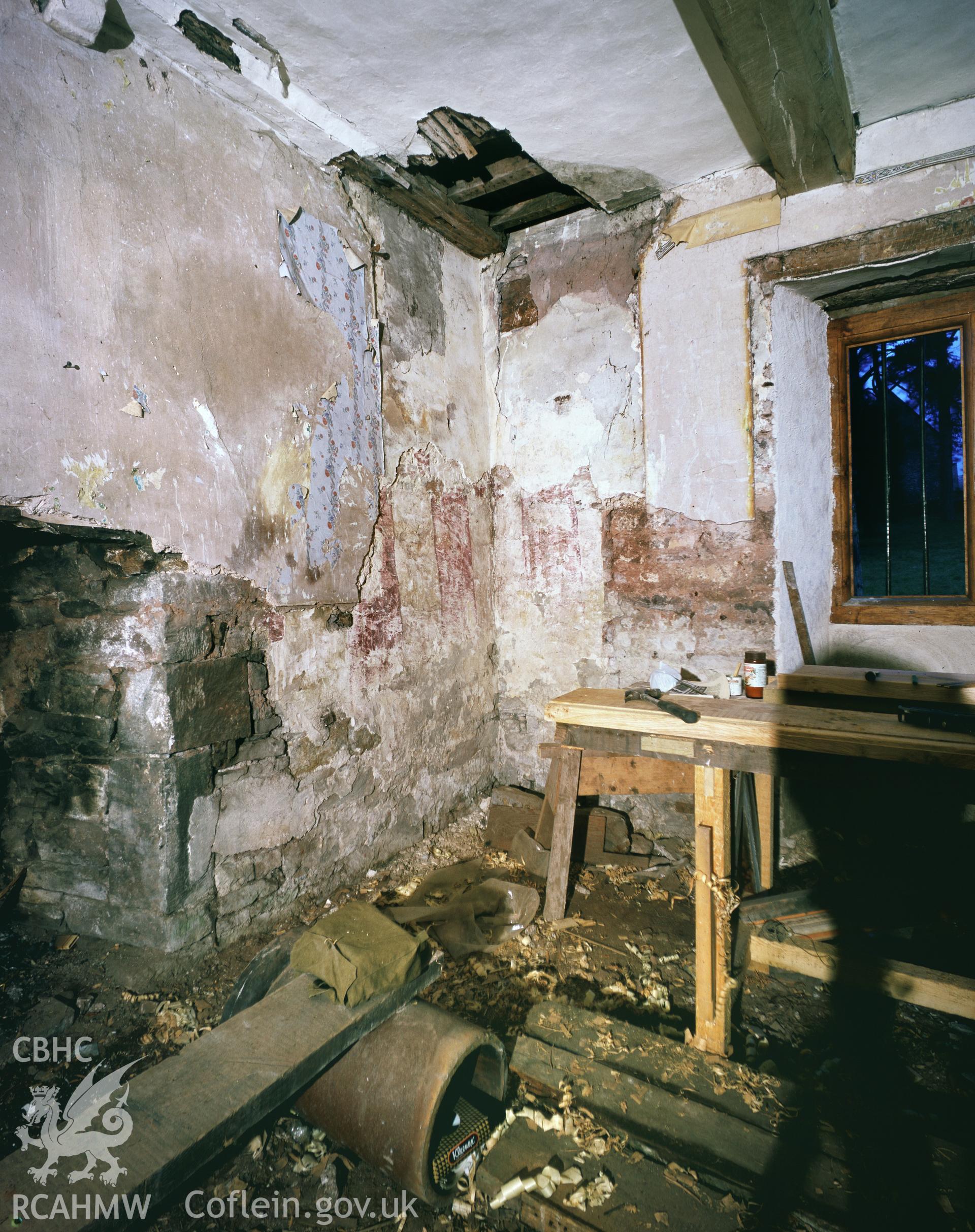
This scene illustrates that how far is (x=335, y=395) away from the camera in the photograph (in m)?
2.87

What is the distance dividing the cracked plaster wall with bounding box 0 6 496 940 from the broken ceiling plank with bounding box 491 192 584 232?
1.10ft

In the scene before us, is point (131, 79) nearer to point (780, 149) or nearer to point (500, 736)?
point (780, 149)

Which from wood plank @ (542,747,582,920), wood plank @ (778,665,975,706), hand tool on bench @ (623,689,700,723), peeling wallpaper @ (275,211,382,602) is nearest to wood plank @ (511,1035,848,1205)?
wood plank @ (542,747,582,920)

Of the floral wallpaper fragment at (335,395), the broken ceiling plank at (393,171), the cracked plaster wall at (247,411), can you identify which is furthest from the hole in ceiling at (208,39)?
the broken ceiling plank at (393,171)

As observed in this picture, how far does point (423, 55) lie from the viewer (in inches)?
92.5

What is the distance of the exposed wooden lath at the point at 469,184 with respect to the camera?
2827 mm

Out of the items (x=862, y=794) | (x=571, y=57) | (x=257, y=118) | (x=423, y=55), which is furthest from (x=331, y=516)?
(x=862, y=794)

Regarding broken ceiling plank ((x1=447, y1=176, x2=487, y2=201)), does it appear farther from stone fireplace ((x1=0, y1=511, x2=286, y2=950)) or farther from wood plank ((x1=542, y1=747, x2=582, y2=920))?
wood plank ((x1=542, y1=747, x2=582, y2=920))

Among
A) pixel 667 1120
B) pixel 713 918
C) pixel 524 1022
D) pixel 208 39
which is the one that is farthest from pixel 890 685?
pixel 208 39

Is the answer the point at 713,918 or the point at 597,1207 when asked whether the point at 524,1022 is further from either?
the point at 713,918

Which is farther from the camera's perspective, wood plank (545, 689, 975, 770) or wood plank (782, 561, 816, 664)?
wood plank (782, 561, 816, 664)

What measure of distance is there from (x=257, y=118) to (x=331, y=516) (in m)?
1.64

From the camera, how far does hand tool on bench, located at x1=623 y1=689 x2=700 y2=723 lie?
2.16m

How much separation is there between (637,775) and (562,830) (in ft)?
1.38
